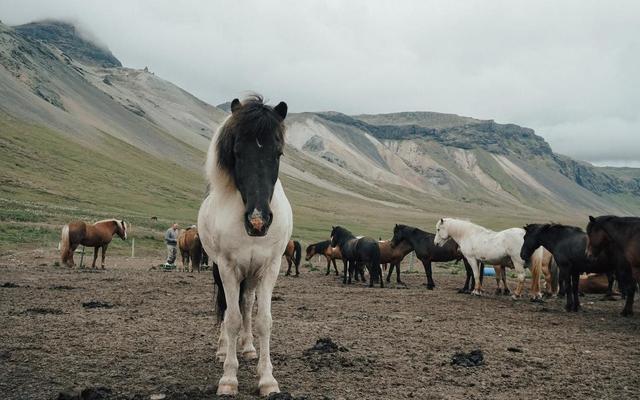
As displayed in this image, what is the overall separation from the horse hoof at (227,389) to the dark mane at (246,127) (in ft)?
7.47

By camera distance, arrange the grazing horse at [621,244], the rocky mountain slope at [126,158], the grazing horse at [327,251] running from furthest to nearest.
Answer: the rocky mountain slope at [126,158] < the grazing horse at [327,251] < the grazing horse at [621,244]

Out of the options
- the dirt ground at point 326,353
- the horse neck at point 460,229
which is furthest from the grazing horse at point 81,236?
the horse neck at point 460,229

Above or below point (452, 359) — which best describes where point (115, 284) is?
below

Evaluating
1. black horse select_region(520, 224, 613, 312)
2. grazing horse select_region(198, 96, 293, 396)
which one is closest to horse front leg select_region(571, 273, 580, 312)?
black horse select_region(520, 224, 613, 312)

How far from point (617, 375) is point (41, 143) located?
90826mm

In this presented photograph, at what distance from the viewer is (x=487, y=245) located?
52.5ft

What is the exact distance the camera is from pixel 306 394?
5.26 meters

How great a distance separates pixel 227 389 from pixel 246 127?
2817 mm

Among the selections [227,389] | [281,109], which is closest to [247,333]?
[227,389]

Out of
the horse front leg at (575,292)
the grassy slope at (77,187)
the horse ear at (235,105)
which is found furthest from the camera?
the grassy slope at (77,187)

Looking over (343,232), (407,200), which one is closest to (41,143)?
(343,232)

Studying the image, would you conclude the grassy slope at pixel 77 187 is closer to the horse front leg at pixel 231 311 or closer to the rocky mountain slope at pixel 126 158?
the rocky mountain slope at pixel 126 158

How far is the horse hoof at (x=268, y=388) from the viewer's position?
17.0 ft

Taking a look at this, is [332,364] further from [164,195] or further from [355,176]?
[355,176]
